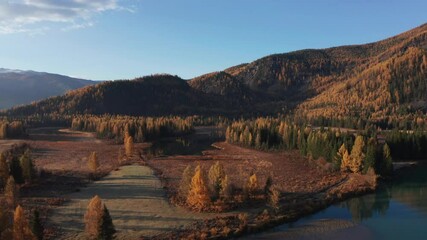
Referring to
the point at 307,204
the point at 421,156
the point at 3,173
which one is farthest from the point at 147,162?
the point at 421,156

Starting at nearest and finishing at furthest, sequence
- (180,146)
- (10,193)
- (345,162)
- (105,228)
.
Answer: (105,228), (10,193), (345,162), (180,146)

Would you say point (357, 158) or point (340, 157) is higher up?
point (357, 158)

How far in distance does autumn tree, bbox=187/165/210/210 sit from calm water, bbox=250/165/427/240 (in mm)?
11836

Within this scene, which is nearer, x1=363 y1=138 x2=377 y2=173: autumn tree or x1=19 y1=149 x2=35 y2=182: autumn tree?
x1=19 y1=149 x2=35 y2=182: autumn tree

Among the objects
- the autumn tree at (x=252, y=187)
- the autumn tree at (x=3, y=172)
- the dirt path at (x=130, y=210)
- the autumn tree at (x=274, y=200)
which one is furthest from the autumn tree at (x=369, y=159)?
the autumn tree at (x=3, y=172)

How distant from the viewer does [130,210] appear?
2424 inches

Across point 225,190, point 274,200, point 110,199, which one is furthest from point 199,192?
point 110,199

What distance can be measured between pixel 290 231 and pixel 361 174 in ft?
142

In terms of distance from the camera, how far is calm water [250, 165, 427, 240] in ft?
178

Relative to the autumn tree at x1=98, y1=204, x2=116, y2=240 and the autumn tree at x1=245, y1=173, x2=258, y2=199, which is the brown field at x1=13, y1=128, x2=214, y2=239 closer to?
the autumn tree at x1=98, y1=204, x2=116, y2=240

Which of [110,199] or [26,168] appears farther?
[26,168]

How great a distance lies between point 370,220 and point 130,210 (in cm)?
3405

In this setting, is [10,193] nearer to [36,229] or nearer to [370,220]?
[36,229]

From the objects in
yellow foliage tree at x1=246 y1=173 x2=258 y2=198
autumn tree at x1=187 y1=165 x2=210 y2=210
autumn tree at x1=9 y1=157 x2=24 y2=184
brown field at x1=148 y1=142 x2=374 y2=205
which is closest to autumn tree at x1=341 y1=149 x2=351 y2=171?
brown field at x1=148 y1=142 x2=374 y2=205
